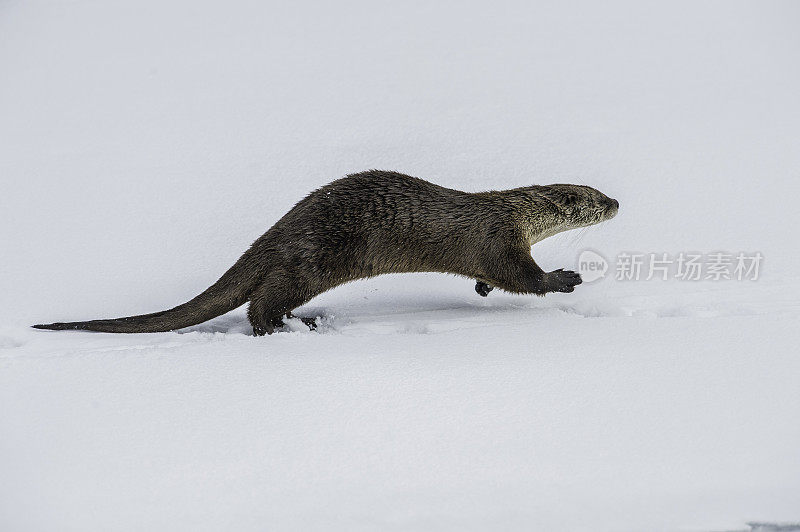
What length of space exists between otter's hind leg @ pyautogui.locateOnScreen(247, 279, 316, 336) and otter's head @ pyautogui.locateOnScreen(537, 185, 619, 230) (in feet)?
3.77

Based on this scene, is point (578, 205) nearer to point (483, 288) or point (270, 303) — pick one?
point (483, 288)

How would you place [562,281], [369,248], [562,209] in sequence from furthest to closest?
[562,209] → [562,281] → [369,248]

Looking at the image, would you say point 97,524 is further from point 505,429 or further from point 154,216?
point 154,216

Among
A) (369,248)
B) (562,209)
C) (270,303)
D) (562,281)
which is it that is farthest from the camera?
(562,209)

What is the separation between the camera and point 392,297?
3.52 meters

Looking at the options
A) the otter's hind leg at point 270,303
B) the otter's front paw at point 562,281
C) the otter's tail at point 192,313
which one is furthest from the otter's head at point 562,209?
the otter's tail at point 192,313

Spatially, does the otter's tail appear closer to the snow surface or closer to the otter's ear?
the snow surface

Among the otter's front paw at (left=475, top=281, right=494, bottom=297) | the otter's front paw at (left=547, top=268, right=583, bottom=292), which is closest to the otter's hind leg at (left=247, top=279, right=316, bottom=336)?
the otter's front paw at (left=475, top=281, right=494, bottom=297)

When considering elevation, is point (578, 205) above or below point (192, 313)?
above

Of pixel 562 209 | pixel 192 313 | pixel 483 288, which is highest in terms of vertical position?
pixel 562 209

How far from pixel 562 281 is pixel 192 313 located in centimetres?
142

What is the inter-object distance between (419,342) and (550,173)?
171cm

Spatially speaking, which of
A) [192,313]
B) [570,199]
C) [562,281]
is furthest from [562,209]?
[192,313]

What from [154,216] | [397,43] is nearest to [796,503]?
[154,216]
